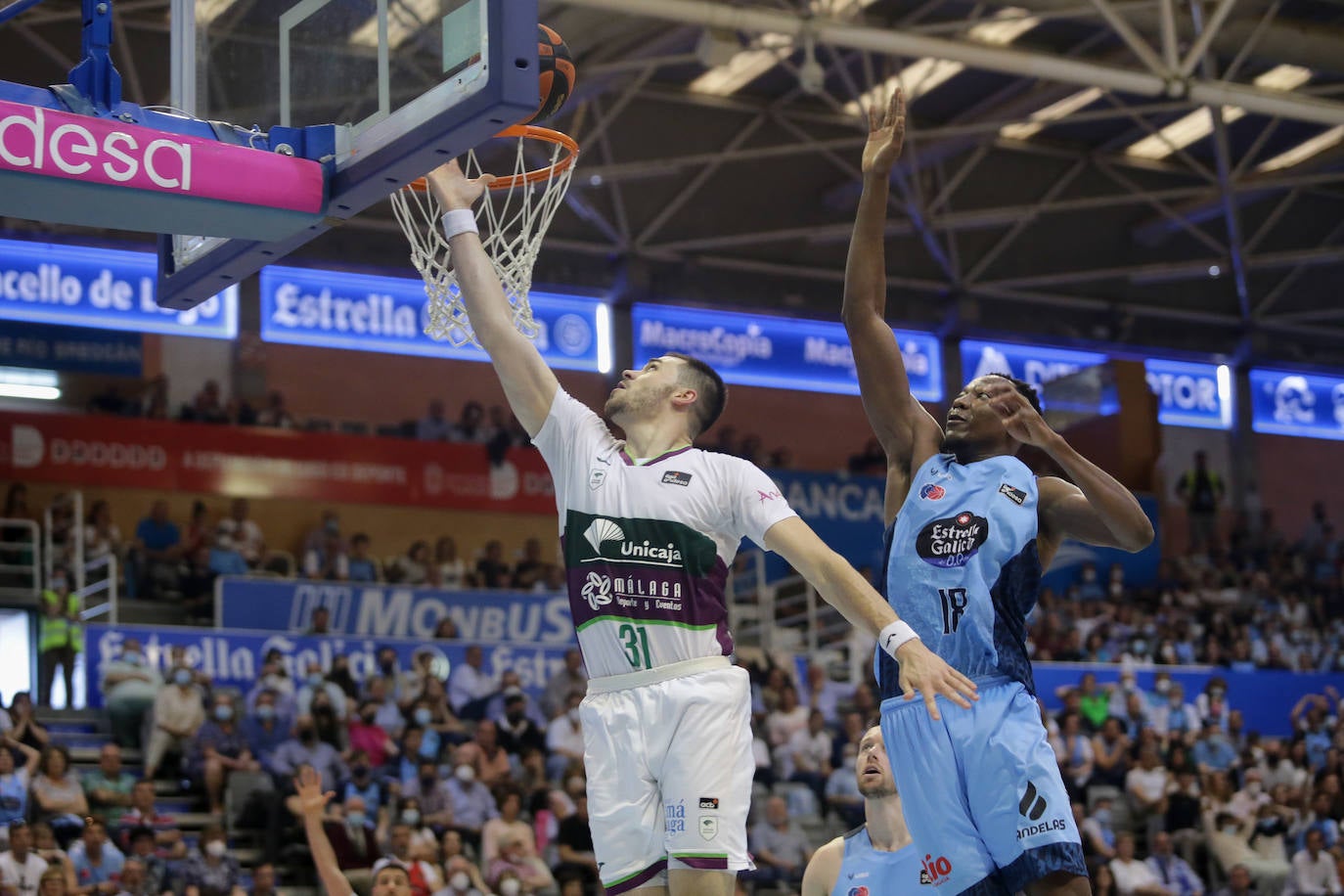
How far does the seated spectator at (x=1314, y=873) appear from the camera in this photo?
17281mm

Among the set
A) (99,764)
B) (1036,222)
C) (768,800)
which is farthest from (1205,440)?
(99,764)

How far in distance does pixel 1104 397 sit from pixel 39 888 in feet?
73.0

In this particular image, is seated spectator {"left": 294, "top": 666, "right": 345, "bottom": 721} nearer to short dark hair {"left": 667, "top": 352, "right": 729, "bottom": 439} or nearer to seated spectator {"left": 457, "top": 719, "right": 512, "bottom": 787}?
seated spectator {"left": 457, "top": 719, "right": 512, "bottom": 787}

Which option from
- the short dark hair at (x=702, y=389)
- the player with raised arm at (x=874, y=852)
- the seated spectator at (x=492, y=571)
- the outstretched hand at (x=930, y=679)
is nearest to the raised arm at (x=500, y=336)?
the short dark hair at (x=702, y=389)

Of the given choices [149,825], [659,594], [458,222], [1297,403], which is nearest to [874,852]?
[659,594]

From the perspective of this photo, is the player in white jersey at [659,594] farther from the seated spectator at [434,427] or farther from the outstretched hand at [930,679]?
the seated spectator at [434,427]

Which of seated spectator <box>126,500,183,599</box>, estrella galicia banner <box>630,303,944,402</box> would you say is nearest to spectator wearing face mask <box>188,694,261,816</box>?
seated spectator <box>126,500,183,599</box>

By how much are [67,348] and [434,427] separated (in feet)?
17.4

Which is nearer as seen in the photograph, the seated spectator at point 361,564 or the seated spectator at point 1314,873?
the seated spectator at point 1314,873

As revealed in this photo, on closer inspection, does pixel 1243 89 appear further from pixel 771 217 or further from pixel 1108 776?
pixel 771 217

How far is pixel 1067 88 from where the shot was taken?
26.0 metres

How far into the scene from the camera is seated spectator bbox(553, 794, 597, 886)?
1448 cm

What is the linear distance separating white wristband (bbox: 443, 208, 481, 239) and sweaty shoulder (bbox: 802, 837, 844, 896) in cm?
340

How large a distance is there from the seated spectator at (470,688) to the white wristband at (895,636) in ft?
41.3
